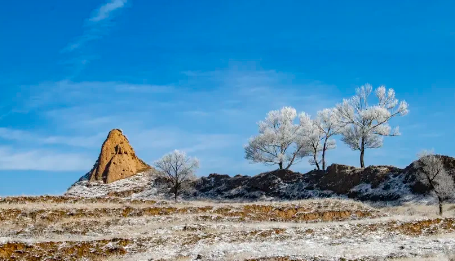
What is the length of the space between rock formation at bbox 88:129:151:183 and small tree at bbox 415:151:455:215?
42938 mm

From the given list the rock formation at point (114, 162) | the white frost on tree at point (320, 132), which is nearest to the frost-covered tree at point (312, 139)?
the white frost on tree at point (320, 132)

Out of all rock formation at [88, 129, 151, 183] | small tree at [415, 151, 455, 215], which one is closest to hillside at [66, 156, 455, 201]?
rock formation at [88, 129, 151, 183]

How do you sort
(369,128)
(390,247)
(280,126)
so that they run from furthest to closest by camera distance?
(280,126), (369,128), (390,247)

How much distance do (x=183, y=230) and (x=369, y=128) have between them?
4502 centimetres

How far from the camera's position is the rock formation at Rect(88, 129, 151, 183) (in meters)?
68.5

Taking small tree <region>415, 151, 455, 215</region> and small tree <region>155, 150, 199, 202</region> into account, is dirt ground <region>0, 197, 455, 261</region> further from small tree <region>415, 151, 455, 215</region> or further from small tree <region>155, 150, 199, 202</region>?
small tree <region>155, 150, 199, 202</region>

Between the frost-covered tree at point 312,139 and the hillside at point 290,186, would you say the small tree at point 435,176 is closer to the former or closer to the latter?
the hillside at point 290,186

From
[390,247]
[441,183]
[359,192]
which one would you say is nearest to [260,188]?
[359,192]

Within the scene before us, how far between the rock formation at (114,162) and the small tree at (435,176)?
1690 inches

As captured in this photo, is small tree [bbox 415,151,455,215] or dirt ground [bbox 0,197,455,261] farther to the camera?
small tree [bbox 415,151,455,215]

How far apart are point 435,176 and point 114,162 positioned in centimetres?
4579

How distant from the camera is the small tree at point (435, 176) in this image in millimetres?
41906

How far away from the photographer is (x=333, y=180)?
57656 mm

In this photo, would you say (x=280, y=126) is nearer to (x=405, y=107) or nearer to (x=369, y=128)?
(x=369, y=128)
